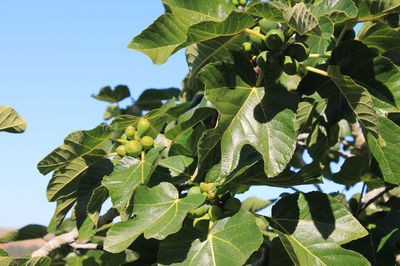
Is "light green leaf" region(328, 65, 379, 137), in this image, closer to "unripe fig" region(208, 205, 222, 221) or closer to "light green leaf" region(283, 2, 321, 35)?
"light green leaf" region(283, 2, 321, 35)

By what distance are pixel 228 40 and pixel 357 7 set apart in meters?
0.45

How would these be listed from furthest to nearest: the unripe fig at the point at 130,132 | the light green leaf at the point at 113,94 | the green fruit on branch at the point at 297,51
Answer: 1. the light green leaf at the point at 113,94
2. the unripe fig at the point at 130,132
3. the green fruit on branch at the point at 297,51

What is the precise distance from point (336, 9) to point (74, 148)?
113 centimetres

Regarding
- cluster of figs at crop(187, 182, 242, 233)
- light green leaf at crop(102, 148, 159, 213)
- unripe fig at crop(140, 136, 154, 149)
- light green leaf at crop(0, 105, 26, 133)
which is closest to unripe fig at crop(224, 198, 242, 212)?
cluster of figs at crop(187, 182, 242, 233)

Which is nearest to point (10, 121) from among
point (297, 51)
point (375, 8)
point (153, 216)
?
point (153, 216)

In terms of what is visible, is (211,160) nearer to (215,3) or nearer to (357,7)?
(215,3)

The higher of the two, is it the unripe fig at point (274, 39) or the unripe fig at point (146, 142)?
the unripe fig at point (274, 39)

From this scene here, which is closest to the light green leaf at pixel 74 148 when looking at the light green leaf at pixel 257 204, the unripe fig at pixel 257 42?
the unripe fig at pixel 257 42

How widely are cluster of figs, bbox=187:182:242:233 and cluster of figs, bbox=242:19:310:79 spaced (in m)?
0.50

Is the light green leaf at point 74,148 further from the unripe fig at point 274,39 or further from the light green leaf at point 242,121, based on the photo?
the unripe fig at point 274,39

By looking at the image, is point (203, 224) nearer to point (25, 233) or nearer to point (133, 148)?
point (133, 148)

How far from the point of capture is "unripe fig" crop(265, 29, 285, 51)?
126 cm

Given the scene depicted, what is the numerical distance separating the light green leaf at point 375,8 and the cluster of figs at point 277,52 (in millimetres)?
211

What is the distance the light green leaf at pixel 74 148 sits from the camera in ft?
5.24
